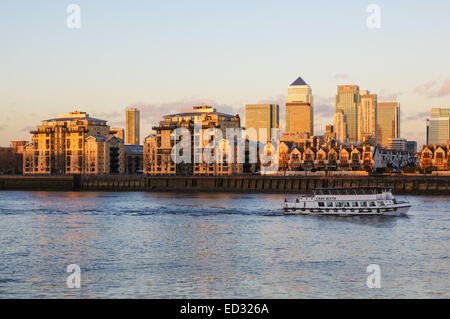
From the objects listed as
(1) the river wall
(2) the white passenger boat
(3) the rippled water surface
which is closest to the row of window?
(2) the white passenger boat

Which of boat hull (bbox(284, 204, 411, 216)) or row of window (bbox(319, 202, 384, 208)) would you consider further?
row of window (bbox(319, 202, 384, 208))

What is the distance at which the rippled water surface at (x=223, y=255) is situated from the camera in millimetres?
47000

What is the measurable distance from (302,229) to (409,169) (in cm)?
12364

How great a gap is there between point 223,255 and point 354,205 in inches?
1675

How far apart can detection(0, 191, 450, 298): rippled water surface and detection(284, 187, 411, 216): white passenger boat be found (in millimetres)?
2658

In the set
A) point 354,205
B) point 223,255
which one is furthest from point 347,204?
point 223,255

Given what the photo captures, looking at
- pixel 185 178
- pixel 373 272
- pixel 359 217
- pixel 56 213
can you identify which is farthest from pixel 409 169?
pixel 373 272

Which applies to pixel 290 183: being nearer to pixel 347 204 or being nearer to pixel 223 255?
pixel 347 204

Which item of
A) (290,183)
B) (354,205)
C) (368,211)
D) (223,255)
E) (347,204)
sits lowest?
(223,255)

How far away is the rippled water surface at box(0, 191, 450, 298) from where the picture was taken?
1850 inches

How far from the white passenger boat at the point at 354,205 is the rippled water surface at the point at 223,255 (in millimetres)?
2658

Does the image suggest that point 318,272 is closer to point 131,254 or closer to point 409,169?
point 131,254

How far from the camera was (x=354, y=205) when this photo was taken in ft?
328

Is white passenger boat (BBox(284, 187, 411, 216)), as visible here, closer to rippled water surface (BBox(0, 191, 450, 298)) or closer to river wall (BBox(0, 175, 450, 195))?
rippled water surface (BBox(0, 191, 450, 298))
